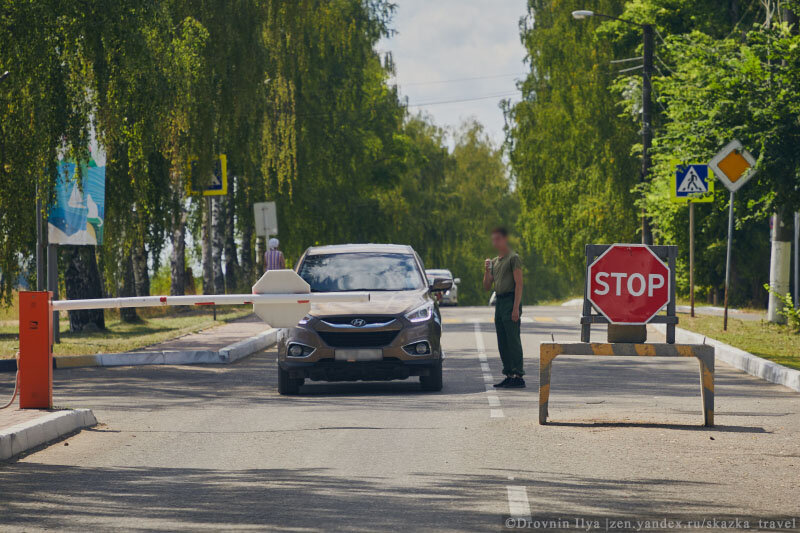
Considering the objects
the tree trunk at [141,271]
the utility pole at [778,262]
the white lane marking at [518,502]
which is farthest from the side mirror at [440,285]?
the tree trunk at [141,271]

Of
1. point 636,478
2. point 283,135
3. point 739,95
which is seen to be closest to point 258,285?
point 636,478

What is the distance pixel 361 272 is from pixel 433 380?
2.01 meters

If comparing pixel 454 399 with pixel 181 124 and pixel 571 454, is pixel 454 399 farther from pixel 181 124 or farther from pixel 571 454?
pixel 181 124

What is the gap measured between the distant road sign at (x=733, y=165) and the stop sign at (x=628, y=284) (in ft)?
34.4

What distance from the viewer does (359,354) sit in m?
14.0

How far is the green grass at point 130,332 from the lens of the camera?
20.3 metres

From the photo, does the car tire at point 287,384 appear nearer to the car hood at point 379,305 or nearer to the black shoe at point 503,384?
the car hood at point 379,305

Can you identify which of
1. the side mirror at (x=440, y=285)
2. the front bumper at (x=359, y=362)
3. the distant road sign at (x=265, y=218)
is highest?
the distant road sign at (x=265, y=218)

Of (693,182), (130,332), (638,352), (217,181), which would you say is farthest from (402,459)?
(130,332)

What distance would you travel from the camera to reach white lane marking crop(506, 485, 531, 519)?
7047mm

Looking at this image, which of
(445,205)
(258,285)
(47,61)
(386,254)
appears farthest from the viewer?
(445,205)

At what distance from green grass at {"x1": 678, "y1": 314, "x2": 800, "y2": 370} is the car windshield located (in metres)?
5.26

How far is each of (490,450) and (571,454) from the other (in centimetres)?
64

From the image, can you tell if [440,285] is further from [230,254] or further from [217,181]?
[230,254]
